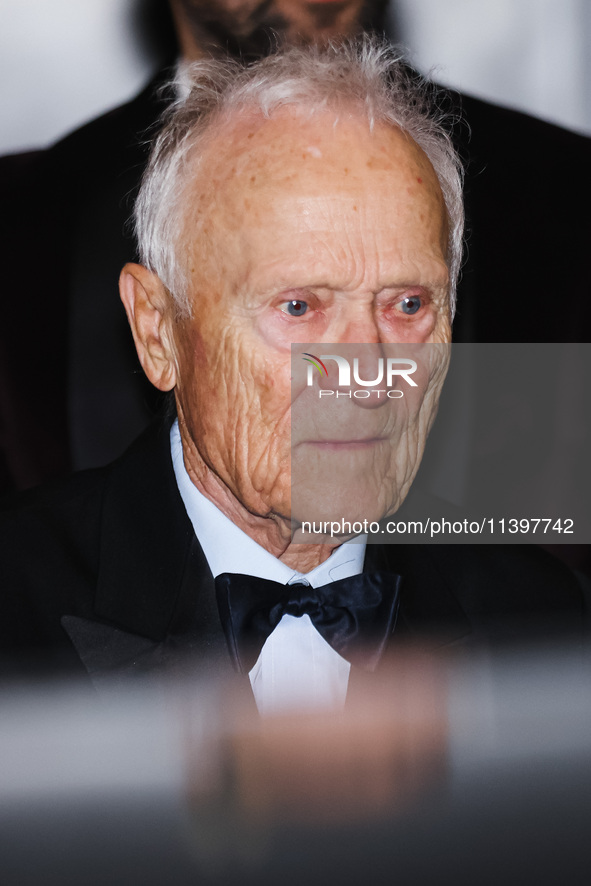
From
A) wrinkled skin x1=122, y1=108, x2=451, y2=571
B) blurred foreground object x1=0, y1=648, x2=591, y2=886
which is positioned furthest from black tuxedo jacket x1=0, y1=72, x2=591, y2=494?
blurred foreground object x1=0, y1=648, x2=591, y2=886

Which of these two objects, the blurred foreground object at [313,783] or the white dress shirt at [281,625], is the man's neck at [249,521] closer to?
the white dress shirt at [281,625]

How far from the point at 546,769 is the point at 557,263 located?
0.81m

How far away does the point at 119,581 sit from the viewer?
1418 mm

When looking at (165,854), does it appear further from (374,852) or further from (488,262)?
(488,262)

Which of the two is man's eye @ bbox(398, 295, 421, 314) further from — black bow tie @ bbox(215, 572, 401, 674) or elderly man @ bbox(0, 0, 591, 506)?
black bow tie @ bbox(215, 572, 401, 674)

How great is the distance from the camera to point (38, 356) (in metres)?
1.56

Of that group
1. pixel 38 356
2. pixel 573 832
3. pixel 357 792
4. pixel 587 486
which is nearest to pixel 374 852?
pixel 357 792

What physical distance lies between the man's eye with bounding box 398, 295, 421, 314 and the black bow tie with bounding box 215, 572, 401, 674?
1.25ft

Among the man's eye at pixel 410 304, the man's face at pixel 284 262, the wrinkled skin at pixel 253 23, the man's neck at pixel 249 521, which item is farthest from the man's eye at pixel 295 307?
the wrinkled skin at pixel 253 23

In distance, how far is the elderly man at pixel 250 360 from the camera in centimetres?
131

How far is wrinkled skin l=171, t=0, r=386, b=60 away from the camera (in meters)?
1.55

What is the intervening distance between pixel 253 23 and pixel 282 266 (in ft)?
1.62

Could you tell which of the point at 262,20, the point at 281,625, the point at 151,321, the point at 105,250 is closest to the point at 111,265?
the point at 105,250

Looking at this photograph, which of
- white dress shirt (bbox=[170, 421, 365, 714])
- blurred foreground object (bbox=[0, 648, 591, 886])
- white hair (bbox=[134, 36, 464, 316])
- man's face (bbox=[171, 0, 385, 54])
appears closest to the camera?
blurred foreground object (bbox=[0, 648, 591, 886])
